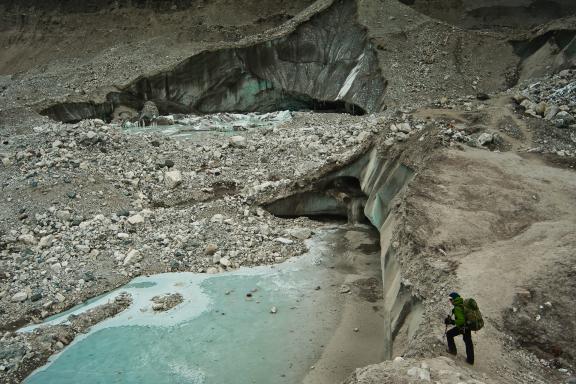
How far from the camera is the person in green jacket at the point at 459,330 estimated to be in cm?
496

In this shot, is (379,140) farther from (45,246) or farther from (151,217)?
(45,246)

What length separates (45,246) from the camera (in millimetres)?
10820

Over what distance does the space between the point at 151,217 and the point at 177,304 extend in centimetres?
339

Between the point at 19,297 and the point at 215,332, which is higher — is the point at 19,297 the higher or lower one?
the higher one

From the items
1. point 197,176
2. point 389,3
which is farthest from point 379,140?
point 389,3

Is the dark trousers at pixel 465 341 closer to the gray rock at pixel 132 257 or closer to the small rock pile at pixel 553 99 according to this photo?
the gray rock at pixel 132 257

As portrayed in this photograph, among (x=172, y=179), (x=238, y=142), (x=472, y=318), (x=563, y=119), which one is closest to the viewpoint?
(x=472, y=318)

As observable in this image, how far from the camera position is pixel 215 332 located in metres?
8.59

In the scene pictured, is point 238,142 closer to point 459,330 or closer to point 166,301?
point 166,301

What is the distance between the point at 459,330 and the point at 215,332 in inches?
189

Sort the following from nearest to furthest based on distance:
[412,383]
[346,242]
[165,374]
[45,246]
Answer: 1. [412,383]
2. [165,374]
3. [45,246]
4. [346,242]

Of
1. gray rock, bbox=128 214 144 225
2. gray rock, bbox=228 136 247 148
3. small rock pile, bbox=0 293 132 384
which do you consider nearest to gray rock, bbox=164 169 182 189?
gray rock, bbox=128 214 144 225

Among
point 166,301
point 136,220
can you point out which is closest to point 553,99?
point 166,301

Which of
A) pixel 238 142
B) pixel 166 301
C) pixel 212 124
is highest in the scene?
pixel 212 124
